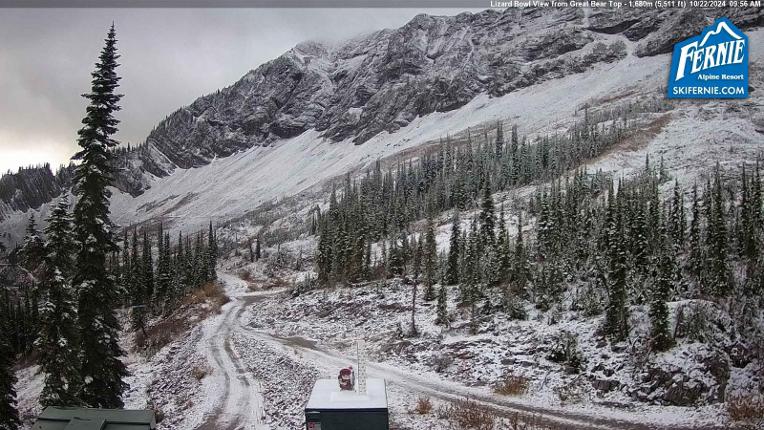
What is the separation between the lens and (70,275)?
53.5 ft

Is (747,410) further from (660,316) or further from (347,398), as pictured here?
(347,398)

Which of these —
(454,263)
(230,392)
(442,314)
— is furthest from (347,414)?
(454,263)

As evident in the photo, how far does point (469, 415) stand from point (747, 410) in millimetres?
8927

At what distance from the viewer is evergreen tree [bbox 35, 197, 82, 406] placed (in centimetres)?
1548

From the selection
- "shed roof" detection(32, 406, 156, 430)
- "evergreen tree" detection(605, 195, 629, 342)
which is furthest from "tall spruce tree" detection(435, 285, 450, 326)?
"shed roof" detection(32, 406, 156, 430)

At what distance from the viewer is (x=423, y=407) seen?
1703 centimetres

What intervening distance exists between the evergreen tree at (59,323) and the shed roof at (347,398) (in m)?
10.9

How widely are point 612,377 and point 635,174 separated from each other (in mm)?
59424

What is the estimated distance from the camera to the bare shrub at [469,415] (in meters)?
15.0

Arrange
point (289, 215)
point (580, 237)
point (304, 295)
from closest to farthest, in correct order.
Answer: point (580, 237) < point (304, 295) < point (289, 215)

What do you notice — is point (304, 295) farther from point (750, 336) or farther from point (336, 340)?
point (750, 336)

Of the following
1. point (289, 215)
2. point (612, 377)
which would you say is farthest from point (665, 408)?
point (289, 215)

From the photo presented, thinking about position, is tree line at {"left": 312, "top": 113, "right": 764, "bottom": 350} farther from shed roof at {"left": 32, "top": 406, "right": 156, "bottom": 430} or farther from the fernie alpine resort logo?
shed roof at {"left": 32, "top": 406, "right": 156, "bottom": 430}

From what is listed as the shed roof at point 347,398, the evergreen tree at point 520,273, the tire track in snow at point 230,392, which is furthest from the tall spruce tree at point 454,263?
the shed roof at point 347,398
